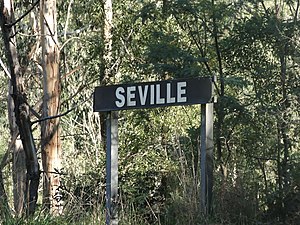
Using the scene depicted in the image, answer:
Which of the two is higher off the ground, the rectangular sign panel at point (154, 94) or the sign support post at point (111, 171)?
the rectangular sign panel at point (154, 94)

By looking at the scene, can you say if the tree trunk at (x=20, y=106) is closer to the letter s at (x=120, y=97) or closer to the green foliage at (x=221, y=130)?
the green foliage at (x=221, y=130)

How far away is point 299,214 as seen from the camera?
6.66 m

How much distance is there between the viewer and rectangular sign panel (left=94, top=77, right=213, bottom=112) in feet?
20.1

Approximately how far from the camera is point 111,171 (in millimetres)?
6270

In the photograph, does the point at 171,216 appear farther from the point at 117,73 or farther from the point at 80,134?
the point at 80,134

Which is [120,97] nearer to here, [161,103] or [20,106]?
[161,103]

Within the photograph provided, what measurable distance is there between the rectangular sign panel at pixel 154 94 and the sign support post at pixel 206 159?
0.62 ft

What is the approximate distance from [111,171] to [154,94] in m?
→ 0.93

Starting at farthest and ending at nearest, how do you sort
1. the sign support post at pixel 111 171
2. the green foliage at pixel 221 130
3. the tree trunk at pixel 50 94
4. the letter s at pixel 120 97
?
the tree trunk at pixel 50 94, the green foliage at pixel 221 130, the letter s at pixel 120 97, the sign support post at pixel 111 171

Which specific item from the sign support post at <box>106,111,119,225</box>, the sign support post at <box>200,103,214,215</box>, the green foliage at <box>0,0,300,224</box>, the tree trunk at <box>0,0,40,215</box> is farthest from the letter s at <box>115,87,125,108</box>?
the tree trunk at <box>0,0,40,215</box>

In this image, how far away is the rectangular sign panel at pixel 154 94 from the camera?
6.12 meters

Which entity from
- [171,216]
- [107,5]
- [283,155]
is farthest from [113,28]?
[171,216]

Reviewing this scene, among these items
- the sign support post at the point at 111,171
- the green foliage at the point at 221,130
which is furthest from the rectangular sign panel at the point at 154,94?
the green foliage at the point at 221,130

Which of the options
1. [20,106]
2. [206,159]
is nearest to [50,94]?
[20,106]
